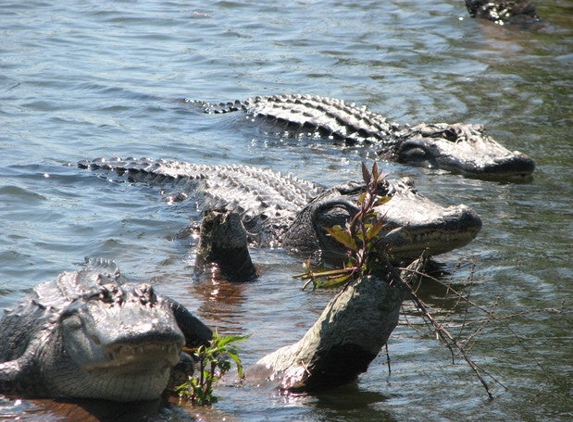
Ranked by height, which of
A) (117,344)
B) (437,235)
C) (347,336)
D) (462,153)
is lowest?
(462,153)

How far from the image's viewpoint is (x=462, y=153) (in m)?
9.97

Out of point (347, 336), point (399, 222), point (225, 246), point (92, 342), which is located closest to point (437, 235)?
point (399, 222)

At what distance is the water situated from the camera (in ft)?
14.5

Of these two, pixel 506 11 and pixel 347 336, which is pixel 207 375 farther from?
pixel 506 11

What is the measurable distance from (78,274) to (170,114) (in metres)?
6.98

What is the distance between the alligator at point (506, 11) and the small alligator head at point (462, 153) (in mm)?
6464

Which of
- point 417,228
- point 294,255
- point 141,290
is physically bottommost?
point 294,255

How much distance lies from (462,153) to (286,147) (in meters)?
1.97

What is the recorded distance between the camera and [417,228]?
6438 mm

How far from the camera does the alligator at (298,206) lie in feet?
21.1

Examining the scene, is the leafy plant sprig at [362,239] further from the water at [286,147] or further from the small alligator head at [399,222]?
the small alligator head at [399,222]

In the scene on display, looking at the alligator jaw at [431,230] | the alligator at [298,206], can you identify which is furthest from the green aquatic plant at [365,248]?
the alligator jaw at [431,230]

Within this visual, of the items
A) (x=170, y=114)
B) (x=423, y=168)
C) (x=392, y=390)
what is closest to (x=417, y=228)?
(x=392, y=390)

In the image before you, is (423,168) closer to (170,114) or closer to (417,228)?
(170,114)
